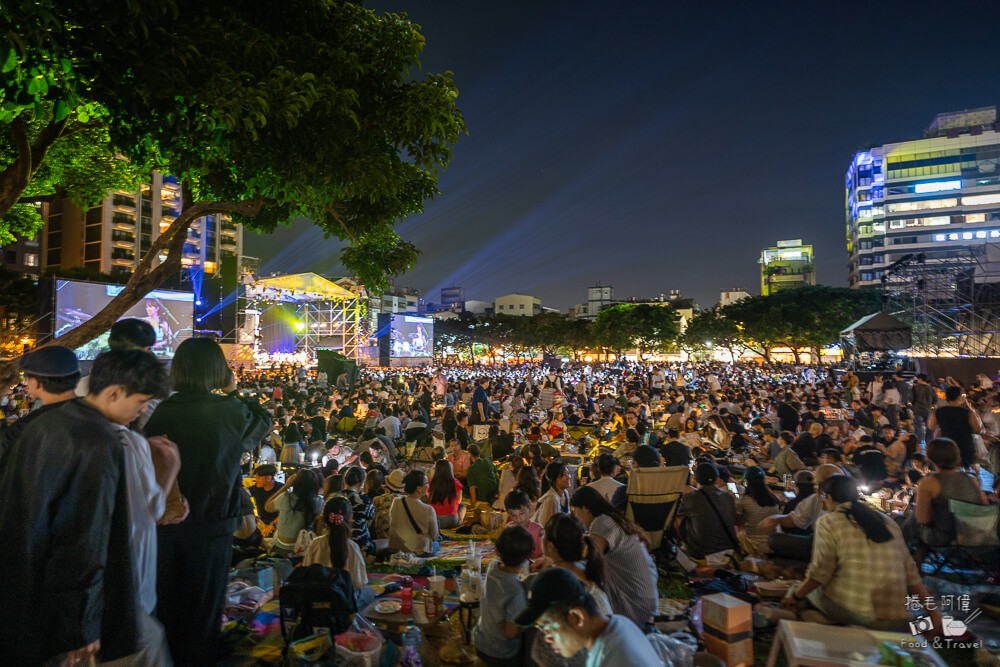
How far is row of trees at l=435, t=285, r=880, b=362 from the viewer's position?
3888 centimetres

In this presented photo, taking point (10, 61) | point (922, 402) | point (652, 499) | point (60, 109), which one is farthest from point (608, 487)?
point (922, 402)

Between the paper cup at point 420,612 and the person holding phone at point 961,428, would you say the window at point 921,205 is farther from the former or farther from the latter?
the paper cup at point 420,612

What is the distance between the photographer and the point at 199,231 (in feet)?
197

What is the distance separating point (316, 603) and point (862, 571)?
3550mm

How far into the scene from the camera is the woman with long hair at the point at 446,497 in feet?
20.4

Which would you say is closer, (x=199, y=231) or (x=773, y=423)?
(x=773, y=423)

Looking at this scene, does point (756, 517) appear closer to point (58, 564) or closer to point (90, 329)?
point (58, 564)

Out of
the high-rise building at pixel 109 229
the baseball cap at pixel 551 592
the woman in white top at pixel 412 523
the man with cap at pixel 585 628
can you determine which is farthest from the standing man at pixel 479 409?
the high-rise building at pixel 109 229

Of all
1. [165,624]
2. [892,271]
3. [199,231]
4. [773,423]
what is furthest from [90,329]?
[199,231]

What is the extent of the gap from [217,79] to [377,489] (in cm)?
501

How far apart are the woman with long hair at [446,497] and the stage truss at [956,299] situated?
19.9 m

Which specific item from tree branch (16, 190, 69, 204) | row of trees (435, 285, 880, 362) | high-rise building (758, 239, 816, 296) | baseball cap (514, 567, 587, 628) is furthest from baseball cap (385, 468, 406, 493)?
high-rise building (758, 239, 816, 296)

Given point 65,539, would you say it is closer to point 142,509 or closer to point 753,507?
point 142,509

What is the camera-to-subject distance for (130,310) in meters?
17.7
